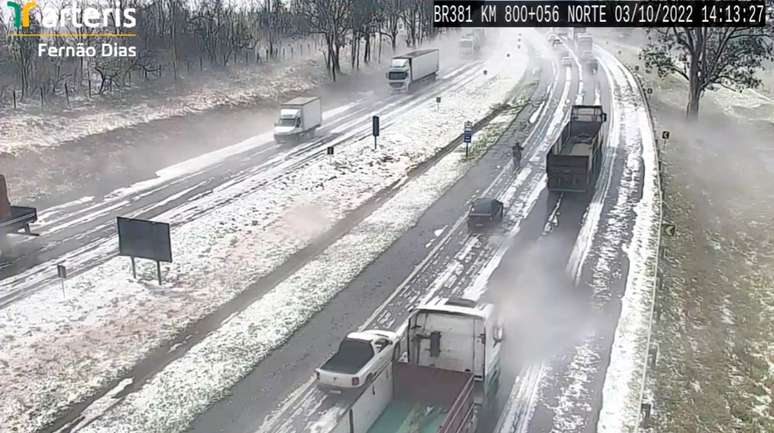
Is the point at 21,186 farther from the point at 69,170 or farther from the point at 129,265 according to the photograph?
the point at 129,265

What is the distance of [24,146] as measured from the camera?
1642 inches

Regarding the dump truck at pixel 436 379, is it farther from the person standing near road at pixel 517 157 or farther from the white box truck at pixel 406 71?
the white box truck at pixel 406 71

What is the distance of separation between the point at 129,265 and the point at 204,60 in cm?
4730

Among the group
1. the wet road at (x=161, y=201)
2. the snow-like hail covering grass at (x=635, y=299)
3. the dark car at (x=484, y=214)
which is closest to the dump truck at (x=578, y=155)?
the snow-like hail covering grass at (x=635, y=299)

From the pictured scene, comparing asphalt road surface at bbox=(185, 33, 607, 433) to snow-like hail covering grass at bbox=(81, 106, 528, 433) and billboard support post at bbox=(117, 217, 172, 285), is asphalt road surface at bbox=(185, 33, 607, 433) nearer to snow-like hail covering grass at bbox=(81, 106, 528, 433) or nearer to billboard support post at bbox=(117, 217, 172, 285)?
snow-like hail covering grass at bbox=(81, 106, 528, 433)

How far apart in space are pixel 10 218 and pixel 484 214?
66.6 ft

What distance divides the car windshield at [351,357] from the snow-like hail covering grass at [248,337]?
3034 millimetres

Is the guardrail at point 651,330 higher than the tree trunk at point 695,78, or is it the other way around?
the tree trunk at point 695,78

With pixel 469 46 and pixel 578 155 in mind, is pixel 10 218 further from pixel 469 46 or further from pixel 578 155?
pixel 469 46

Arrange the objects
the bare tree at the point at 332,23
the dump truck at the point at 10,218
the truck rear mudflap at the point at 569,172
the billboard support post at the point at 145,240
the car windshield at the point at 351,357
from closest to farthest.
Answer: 1. the car windshield at the point at 351,357
2. the billboard support post at the point at 145,240
3. the dump truck at the point at 10,218
4. the truck rear mudflap at the point at 569,172
5. the bare tree at the point at 332,23

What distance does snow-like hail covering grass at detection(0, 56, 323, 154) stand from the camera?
4384cm

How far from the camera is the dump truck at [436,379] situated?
14.9m

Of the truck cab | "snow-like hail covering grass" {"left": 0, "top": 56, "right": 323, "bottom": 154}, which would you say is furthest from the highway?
"snow-like hail covering grass" {"left": 0, "top": 56, "right": 323, "bottom": 154}

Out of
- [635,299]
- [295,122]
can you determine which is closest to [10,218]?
[295,122]
